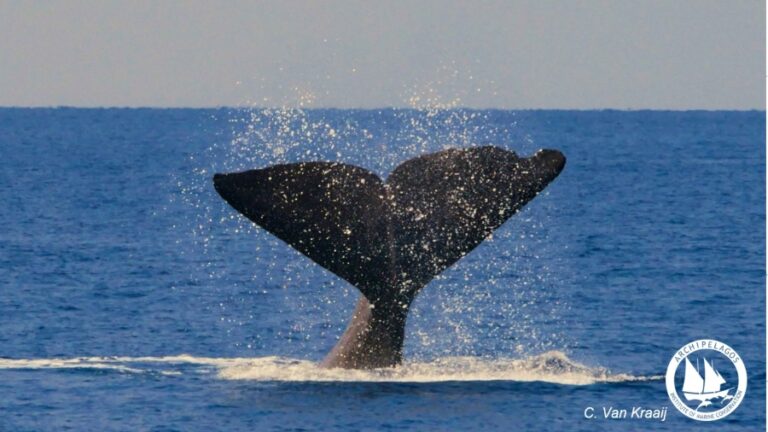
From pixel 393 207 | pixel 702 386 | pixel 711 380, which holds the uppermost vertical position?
pixel 393 207

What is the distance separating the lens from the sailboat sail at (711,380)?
22.1 meters

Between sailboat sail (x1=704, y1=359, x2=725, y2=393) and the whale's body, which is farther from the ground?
the whale's body

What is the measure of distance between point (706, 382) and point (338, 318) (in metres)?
10.5

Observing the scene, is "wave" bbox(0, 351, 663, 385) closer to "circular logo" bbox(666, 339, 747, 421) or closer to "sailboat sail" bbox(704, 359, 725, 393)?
"circular logo" bbox(666, 339, 747, 421)

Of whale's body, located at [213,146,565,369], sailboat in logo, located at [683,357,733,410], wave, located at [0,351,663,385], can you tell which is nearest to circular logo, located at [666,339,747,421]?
sailboat in logo, located at [683,357,733,410]

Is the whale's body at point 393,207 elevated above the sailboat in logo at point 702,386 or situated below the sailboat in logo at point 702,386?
above

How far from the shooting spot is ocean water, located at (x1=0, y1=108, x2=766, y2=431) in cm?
1931

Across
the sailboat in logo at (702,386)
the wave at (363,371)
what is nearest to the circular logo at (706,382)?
the sailboat in logo at (702,386)

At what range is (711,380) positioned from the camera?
888 inches

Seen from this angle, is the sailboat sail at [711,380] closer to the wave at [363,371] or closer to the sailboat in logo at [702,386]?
the sailboat in logo at [702,386]

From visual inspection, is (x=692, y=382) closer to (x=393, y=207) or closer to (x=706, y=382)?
(x=706, y=382)

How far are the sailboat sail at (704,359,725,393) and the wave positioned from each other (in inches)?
25.2

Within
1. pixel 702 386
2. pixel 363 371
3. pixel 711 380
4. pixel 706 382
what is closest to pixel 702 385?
pixel 702 386

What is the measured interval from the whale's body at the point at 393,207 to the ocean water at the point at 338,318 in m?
1.59
